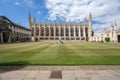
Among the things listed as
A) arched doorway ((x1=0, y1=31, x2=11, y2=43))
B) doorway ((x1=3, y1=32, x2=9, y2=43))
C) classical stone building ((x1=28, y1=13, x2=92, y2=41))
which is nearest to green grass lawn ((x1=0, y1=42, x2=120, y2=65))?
arched doorway ((x1=0, y1=31, x2=11, y2=43))

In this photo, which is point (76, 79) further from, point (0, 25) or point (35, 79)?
point (0, 25)

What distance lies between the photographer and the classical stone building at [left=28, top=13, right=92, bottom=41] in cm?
13025

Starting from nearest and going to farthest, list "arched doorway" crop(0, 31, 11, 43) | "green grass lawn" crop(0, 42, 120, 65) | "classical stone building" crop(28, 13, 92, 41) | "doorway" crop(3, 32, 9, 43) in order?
"green grass lawn" crop(0, 42, 120, 65) → "arched doorway" crop(0, 31, 11, 43) → "doorway" crop(3, 32, 9, 43) → "classical stone building" crop(28, 13, 92, 41)

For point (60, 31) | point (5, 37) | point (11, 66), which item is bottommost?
point (11, 66)

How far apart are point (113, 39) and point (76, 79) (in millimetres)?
86385

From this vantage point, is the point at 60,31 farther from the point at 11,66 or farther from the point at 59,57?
the point at 11,66

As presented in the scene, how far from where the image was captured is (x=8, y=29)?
7356cm

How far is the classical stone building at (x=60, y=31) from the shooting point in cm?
13025

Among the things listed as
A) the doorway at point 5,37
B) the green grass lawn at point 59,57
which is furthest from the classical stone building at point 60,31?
the green grass lawn at point 59,57

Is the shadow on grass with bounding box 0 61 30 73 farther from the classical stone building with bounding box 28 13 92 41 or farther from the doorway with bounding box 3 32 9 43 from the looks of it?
the classical stone building with bounding box 28 13 92 41

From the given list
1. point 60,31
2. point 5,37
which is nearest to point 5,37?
point 5,37

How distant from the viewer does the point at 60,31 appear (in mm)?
133000

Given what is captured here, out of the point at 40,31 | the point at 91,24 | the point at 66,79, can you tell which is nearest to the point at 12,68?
the point at 66,79

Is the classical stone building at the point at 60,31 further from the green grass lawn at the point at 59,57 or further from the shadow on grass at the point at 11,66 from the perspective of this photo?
the shadow on grass at the point at 11,66
